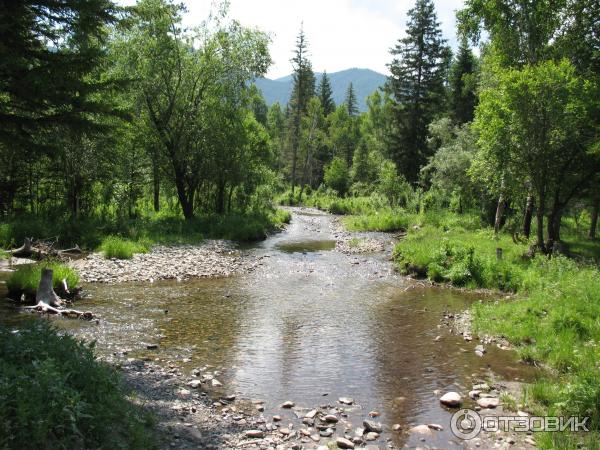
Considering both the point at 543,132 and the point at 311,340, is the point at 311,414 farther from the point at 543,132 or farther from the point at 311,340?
the point at 543,132

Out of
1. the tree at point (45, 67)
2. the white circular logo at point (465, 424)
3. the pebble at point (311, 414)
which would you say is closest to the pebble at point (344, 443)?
the pebble at point (311, 414)

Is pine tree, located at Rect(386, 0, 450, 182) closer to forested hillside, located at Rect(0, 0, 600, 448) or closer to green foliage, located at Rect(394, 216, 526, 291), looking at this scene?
forested hillside, located at Rect(0, 0, 600, 448)

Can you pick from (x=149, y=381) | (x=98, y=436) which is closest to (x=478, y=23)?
(x=149, y=381)

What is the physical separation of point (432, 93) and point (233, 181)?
87.6ft

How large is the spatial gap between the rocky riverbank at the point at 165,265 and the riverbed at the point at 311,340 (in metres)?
0.80

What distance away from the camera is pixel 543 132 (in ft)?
58.1

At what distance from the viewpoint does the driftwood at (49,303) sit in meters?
11.2

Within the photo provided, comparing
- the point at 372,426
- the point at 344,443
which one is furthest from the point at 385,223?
the point at 344,443

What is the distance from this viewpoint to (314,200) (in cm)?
5684

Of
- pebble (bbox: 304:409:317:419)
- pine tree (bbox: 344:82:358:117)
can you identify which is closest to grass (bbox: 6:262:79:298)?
pebble (bbox: 304:409:317:419)

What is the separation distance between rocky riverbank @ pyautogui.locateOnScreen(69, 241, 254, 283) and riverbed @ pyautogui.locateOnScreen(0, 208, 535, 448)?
804 mm

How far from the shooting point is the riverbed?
815cm

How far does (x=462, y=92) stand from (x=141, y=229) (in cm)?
3490

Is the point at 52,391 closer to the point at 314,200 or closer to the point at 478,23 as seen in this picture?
the point at 478,23
